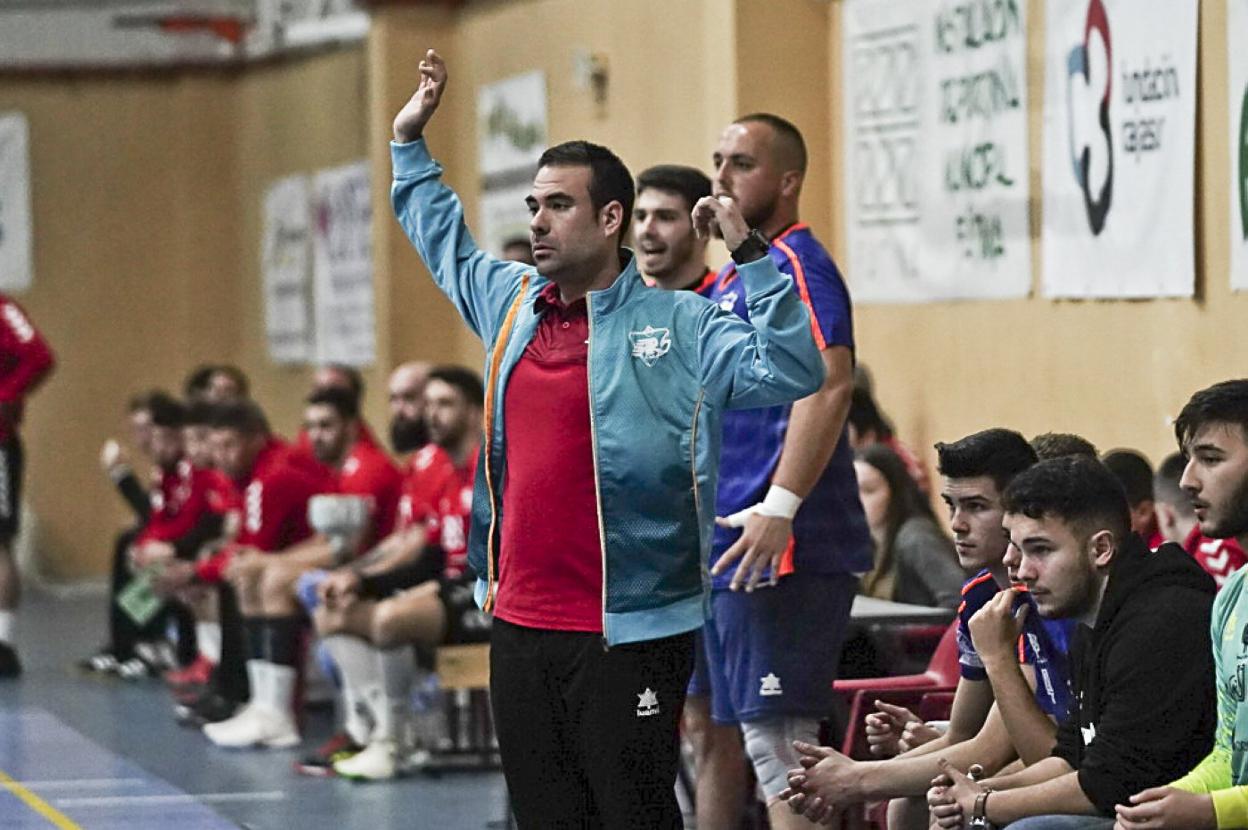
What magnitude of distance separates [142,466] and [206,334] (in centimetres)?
109

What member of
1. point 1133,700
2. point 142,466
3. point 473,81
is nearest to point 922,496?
point 1133,700

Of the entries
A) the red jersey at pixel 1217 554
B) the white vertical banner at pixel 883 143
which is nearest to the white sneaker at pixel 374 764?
the white vertical banner at pixel 883 143

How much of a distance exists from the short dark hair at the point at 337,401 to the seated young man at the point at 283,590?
0.18 meters

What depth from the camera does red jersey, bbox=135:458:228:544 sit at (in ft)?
37.1

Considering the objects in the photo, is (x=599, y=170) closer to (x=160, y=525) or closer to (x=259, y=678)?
(x=259, y=678)

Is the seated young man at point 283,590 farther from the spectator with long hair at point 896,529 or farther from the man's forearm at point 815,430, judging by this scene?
the man's forearm at point 815,430

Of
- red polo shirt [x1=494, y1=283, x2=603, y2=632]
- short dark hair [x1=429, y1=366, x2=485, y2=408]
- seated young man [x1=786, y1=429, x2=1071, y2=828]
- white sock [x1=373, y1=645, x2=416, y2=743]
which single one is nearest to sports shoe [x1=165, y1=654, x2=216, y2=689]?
white sock [x1=373, y1=645, x2=416, y2=743]

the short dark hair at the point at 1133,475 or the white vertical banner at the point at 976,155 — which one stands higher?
the white vertical banner at the point at 976,155

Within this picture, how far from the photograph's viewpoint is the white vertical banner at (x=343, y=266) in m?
14.5

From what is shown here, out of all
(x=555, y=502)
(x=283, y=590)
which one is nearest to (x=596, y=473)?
(x=555, y=502)

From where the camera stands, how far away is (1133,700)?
171 inches

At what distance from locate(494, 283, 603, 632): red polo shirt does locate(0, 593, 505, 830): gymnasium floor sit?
3191 mm

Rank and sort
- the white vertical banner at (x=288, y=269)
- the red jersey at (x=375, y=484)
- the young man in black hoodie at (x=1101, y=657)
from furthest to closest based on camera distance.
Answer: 1. the white vertical banner at (x=288, y=269)
2. the red jersey at (x=375, y=484)
3. the young man in black hoodie at (x=1101, y=657)

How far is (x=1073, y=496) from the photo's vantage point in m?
4.51
